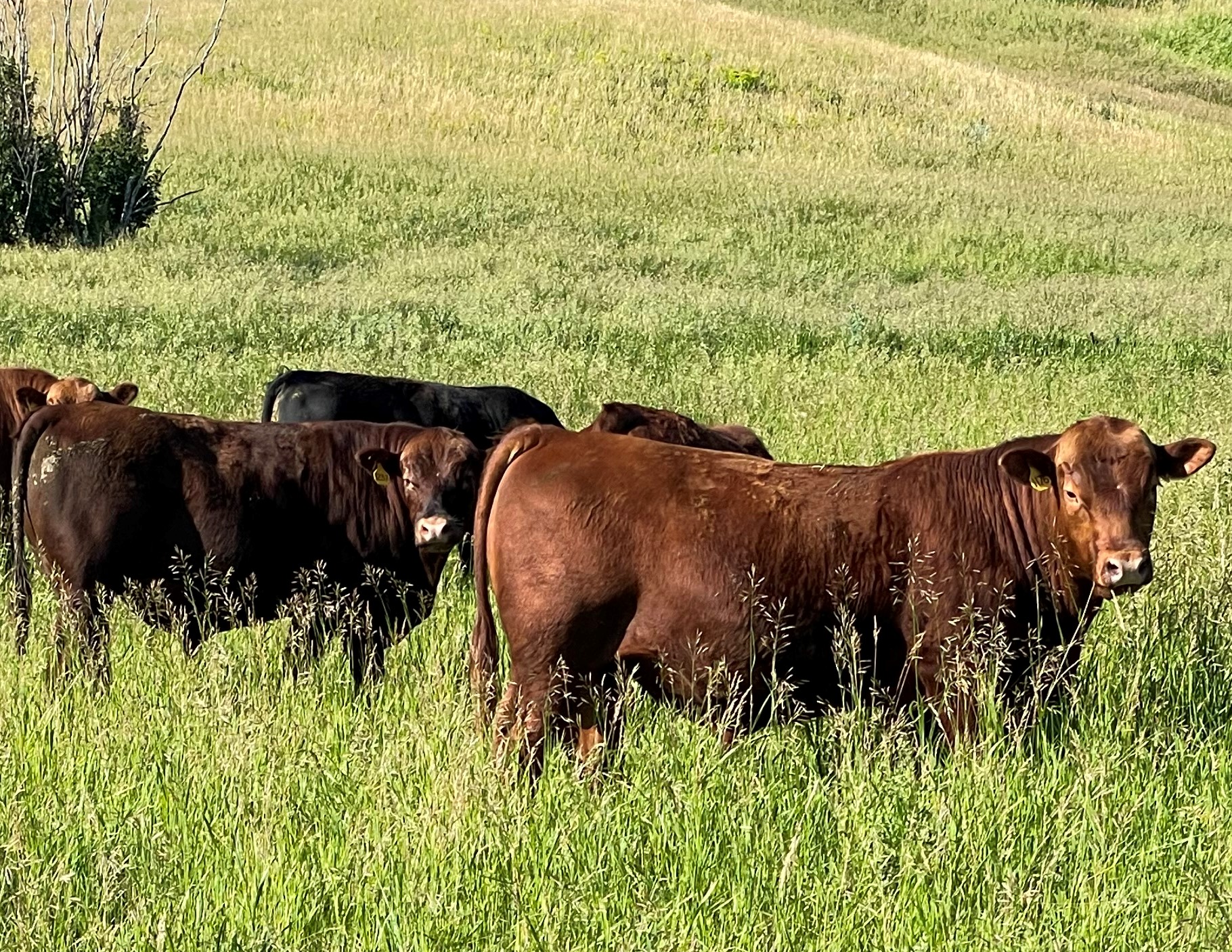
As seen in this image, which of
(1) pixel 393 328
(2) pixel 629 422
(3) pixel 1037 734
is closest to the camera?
(3) pixel 1037 734

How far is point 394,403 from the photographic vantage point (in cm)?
1025

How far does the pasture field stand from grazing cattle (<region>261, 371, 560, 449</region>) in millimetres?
1895

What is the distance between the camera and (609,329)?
1794cm

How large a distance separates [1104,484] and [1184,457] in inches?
17.5

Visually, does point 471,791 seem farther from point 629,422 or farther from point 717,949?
point 629,422

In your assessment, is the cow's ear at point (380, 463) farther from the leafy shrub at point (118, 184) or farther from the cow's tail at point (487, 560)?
the leafy shrub at point (118, 184)

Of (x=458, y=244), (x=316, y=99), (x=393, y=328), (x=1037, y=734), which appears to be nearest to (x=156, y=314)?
(x=393, y=328)

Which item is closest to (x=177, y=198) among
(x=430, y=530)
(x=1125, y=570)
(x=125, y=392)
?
(x=125, y=392)

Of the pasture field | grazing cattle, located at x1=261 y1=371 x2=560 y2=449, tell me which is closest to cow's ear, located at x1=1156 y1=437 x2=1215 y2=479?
the pasture field

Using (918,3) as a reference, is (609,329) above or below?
below

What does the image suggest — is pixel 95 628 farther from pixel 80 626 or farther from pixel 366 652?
pixel 366 652

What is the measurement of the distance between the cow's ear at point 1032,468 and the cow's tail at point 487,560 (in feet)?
4.96

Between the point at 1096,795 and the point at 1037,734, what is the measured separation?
30.4 inches

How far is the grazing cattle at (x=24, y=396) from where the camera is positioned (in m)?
8.30
